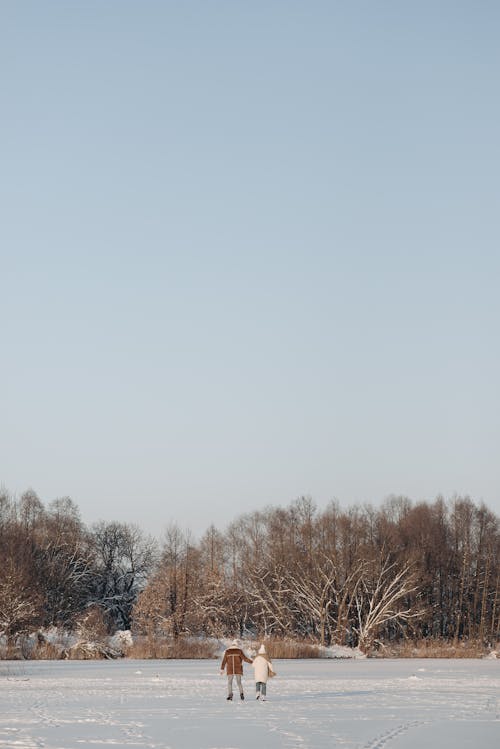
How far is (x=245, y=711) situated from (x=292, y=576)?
48.8 metres

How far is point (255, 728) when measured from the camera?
18.2 m

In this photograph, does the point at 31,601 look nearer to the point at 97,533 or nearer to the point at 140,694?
the point at 140,694

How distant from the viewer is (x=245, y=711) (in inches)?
852

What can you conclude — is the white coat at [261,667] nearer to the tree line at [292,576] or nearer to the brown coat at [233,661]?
the brown coat at [233,661]

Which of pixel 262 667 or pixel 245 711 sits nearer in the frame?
pixel 245 711

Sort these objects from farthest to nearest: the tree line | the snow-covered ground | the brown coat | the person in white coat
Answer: the tree line → the brown coat → the person in white coat → the snow-covered ground

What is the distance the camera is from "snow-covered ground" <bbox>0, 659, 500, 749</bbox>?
16.6 metres

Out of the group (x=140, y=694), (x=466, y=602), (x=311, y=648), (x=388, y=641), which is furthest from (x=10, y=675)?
(x=466, y=602)

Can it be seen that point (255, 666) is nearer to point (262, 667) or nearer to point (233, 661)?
point (262, 667)

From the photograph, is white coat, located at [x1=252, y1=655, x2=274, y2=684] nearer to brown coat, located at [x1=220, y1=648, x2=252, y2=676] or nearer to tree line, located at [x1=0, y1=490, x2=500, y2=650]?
A: brown coat, located at [x1=220, y1=648, x2=252, y2=676]

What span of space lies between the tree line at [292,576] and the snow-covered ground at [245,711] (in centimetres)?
2291

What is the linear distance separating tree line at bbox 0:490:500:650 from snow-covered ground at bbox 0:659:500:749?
22913 mm

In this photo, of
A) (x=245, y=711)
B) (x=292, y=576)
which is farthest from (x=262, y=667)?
(x=292, y=576)

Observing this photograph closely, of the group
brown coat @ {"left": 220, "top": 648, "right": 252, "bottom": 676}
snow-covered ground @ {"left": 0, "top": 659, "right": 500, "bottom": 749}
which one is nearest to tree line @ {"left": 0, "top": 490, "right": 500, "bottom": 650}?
snow-covered ground @ {"left": 0, "top": 659, "right": 500, "bottom": 749}
